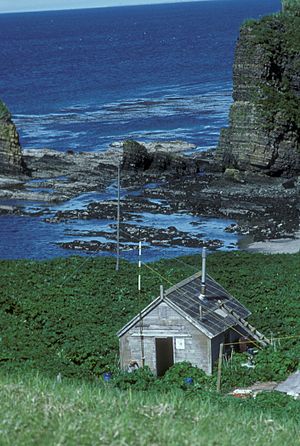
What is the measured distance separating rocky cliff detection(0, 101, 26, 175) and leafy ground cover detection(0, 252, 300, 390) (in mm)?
31995

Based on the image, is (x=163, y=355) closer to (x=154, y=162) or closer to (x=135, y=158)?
(x=135, y=158)

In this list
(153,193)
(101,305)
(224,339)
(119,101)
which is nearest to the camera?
(224,339)

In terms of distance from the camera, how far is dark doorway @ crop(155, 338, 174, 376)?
31.8 meters

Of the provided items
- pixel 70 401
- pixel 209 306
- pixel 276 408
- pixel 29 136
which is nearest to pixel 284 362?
pixel 209 306

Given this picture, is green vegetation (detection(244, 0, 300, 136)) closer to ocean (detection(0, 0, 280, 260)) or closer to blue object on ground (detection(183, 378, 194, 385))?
ocean (detection(0, 0, 280, 260))

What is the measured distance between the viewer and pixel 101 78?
172250 mm

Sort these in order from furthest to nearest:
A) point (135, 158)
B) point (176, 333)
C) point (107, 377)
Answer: point (135, 158) < point (176, 333) < point (107, 377)

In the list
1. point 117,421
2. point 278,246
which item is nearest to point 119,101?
point 278,246

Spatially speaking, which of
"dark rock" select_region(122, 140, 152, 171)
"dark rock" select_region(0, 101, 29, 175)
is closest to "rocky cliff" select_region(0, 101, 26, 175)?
"dark rock" select_region(0, 101, 29, 175)

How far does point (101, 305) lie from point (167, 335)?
10.5 m

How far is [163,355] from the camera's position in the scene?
32.2 metres

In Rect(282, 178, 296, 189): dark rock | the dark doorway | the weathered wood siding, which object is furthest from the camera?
Rect(282, 178, 296, 189): dark rock

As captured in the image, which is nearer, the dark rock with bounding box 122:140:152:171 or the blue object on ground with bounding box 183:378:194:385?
the blue object on ground with bounding box 183:378:194:385

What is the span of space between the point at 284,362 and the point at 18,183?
53161 millimetres
